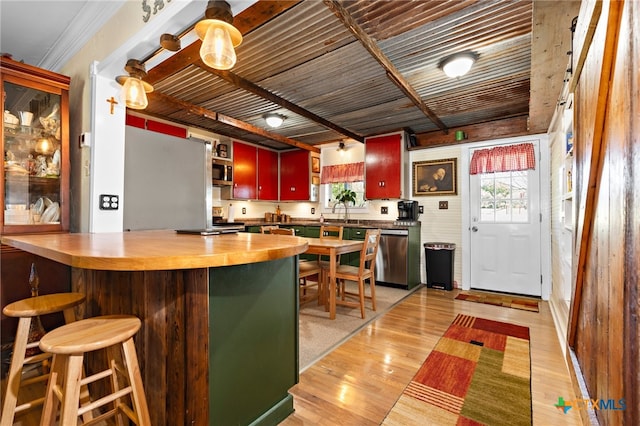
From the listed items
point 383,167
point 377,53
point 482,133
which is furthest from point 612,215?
point 383,167

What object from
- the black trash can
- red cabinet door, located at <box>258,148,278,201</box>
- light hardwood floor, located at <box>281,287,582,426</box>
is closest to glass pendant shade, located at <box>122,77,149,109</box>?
light hardwood floor, located at <box>281,287,582,426</box>

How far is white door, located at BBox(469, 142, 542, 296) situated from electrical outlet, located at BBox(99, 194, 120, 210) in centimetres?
432

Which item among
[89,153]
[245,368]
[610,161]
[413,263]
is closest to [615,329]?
[610,161]

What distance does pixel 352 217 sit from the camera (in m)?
5.47

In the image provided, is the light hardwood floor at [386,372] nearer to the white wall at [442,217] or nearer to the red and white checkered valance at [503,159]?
the white wall at [442,217]

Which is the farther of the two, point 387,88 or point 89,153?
point 387,88

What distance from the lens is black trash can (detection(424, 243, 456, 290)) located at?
4191 mm

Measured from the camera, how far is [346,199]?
5293mm

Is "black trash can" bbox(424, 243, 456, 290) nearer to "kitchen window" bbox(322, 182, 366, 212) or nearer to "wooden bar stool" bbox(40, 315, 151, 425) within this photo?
"kitchen window" bbox(322, 182, 366, 212)

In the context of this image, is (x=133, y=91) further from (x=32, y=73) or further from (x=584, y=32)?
(x=584, y=32)

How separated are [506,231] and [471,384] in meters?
A: 2.85

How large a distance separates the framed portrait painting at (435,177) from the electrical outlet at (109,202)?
4046mm

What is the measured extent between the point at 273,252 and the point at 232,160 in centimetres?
434

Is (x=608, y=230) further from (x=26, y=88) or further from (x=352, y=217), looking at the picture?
(x=352, y=217)
